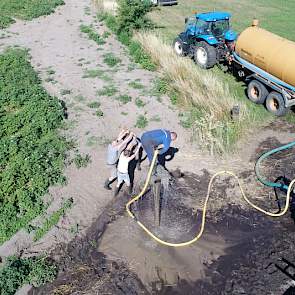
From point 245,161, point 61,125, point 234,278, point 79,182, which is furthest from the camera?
point 61,125

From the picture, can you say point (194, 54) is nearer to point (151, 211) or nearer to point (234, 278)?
point (151, 211)

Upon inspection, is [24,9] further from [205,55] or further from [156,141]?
[156,141]

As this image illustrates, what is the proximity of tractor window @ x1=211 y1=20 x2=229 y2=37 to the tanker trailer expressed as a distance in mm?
1867

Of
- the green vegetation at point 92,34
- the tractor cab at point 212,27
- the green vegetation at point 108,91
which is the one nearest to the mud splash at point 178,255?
the green vegetation at point 108,91

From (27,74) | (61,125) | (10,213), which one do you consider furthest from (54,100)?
(10,213)

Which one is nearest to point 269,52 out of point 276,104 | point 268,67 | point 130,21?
point 268,67

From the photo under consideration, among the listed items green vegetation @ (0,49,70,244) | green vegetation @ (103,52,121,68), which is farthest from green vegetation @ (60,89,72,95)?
green vegetation @ (103,52,121,68)

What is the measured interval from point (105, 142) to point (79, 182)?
1.93 meters

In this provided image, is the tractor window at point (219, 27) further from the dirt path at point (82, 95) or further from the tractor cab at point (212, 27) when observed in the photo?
the dirt path at point (82, 95)

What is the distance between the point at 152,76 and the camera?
15.7m

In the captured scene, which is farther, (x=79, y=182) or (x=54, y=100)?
(x=54, y=100)

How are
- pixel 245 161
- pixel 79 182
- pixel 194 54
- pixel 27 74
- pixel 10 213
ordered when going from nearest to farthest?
pixel 10 213, pixel 79 182, pixel 245 161, pixel 27 74, pixel 194 54

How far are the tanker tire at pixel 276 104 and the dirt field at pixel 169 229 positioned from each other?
447 mm

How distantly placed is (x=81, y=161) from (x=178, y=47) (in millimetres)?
8722
